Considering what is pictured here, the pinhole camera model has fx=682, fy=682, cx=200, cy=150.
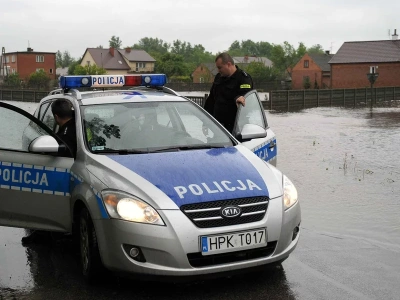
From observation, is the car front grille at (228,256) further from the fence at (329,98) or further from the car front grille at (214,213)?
the fence at (329,98)

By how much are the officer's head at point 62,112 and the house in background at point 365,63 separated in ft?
228

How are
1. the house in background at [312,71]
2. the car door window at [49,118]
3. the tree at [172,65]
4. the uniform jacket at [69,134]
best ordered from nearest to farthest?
the uniform jacket at [69,134] → the car door window at [49,118] → the house in background at [312,71] → the tree at [172,65]

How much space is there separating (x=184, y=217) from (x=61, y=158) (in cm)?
160

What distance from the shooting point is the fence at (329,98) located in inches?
1429

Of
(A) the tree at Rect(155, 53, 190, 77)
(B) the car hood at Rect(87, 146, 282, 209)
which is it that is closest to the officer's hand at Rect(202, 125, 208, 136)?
(B) the car hood at Rect(87, 146, 282, 209)

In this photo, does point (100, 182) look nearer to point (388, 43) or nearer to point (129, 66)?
point (388, 43)

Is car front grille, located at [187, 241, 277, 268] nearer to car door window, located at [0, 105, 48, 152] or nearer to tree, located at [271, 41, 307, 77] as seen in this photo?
car door window, located at [0, 105, 48, 152]

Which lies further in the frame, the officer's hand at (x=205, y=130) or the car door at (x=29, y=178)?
the officer's hand at (x=205, y=130)

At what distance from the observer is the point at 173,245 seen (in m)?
4.73

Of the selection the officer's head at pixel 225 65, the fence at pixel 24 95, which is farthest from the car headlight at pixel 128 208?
the fence at pixel 24 95

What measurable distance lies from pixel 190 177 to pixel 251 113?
2849 mm

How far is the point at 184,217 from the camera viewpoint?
4777mm

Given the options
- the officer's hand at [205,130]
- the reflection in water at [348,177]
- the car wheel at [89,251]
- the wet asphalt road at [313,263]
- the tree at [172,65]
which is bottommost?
the reflection in water at [348,177]

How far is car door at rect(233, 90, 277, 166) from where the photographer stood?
24.1ft
